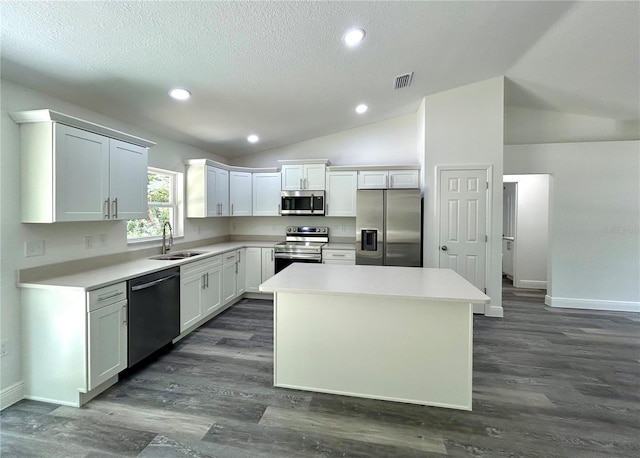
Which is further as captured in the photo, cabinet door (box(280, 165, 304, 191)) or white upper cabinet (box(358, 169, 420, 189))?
cabinet door (box(280, 165, 304, 191))

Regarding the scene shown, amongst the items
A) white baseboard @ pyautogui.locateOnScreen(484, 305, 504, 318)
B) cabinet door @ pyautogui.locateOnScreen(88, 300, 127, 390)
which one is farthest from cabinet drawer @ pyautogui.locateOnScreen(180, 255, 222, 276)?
white baseboard @ pyautogui.locateOnScreen(484, 305, 504, 318)

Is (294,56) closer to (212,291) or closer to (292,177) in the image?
(292,177)

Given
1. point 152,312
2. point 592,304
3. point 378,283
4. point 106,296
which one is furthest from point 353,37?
point 592,304

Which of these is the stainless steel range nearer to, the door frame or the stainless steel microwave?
the stainless steel microwave

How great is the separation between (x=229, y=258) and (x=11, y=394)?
2482 mm

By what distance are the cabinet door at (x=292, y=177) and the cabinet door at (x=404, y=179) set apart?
150cm

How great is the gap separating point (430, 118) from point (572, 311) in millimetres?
3634

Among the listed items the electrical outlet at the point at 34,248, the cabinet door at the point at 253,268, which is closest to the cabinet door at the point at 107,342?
the electrical outlet at the point at 34,248

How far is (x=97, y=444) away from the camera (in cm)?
180

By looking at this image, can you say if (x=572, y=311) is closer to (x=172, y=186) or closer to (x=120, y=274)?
(x=120, y=274)

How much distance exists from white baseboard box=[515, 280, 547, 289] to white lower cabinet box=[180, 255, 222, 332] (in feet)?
19.0

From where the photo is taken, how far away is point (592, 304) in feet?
14.6

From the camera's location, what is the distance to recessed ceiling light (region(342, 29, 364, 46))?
2301 millimetres

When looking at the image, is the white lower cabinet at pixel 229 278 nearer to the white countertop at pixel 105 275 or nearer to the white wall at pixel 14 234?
the white countertop at pixel 105 275
